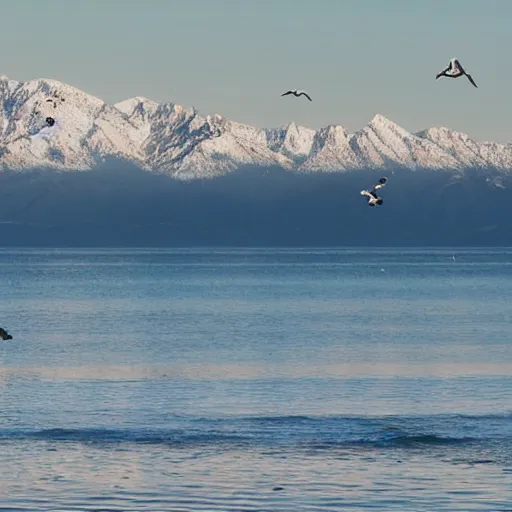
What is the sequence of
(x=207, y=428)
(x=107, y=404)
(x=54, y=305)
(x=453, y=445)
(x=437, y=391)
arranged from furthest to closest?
(x=54, y=305) < (x=437, y=391) < (x=107, y=404) < (x=207, y=428) < (x=453, y=445)

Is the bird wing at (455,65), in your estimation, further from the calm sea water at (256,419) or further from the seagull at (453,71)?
the calm sea water at (256,419)

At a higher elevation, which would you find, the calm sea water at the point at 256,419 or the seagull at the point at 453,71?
the seagull at the point at 453,71

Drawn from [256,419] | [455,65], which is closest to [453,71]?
[455,65]

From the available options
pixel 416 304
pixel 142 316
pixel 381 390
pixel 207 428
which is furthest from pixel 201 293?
pixel 207 428

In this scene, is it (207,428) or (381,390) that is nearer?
(207,428)

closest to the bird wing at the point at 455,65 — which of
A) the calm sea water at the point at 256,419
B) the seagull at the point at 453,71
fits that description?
the seagull at the point at 453,71

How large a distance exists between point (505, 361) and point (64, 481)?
4591 centimetres

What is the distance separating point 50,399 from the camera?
65125 millimetres

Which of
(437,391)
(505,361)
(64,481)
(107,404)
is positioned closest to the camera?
(64,481)

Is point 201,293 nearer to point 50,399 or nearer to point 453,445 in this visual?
point 50,399

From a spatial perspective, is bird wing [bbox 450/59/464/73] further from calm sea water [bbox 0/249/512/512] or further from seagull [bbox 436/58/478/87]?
calm sea water [bbox 0/249/512/512]

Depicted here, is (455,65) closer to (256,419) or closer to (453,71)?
(453,71)

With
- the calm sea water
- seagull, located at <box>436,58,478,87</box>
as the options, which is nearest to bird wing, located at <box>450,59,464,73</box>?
seagull, located at <box>436,58,478,87</box>

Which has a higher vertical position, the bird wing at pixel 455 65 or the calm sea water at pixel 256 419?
the bird wing at pixel 455 65
